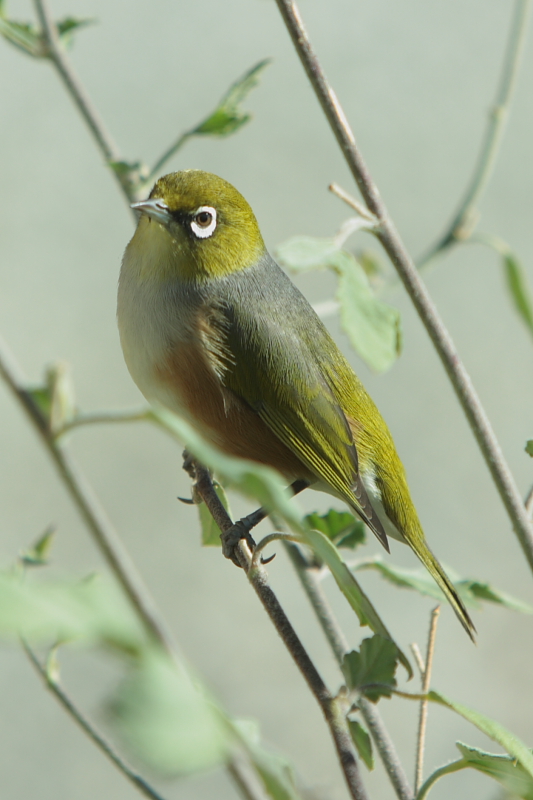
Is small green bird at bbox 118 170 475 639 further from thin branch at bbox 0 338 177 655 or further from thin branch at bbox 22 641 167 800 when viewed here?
thin branch at bbox 0 338 177 655

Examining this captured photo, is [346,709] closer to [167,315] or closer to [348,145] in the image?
[348,145]

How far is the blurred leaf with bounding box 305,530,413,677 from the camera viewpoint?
721mm

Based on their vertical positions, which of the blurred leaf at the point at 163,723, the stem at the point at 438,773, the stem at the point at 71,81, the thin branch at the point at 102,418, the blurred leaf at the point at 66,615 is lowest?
the stem at the point at 438,773

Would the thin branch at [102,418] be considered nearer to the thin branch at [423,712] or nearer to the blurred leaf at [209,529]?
the thin branch at [423,712]

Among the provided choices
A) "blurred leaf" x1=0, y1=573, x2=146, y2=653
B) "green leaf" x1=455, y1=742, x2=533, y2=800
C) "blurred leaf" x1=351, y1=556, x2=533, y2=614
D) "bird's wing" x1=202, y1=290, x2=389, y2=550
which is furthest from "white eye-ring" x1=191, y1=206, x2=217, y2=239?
"blurred leaf" x1=0, y1=573, x2=146, y2=653

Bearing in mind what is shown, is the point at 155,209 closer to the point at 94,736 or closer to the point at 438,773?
the point at 94,736

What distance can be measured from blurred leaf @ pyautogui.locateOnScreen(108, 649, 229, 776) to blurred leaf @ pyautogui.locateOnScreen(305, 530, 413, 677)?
0.23 m

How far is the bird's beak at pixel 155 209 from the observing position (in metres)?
1.74

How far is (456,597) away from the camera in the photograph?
1.81 meters

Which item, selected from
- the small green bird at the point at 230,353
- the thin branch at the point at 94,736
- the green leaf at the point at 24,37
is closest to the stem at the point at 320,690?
the thin branch at the point at 94,736

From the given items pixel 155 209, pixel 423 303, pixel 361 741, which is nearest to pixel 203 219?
pixel 155 209

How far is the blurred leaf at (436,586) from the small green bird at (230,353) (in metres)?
0.31

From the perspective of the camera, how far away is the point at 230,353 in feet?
6.34

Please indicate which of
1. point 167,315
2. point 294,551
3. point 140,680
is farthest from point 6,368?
point 167,315
